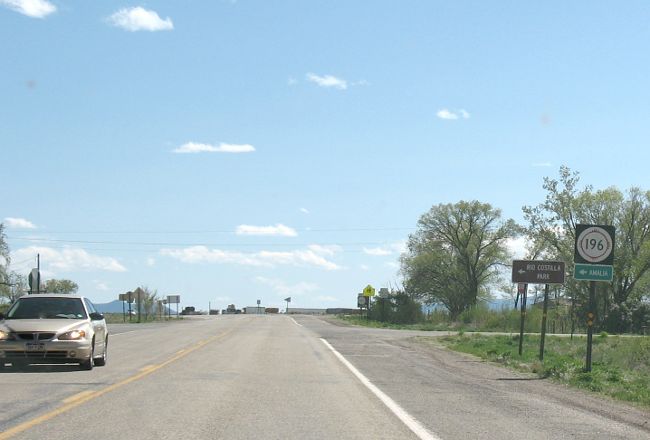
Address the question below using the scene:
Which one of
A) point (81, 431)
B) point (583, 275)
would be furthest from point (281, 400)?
point (583, 275)

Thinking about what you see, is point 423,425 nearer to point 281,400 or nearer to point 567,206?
point 281,400

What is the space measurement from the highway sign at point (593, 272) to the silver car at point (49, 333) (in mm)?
11001

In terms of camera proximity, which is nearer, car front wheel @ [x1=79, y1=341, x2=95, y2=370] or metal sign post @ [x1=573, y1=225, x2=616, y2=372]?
car front wheel @ [x1=79, y1=341, x2=95, y2=370]

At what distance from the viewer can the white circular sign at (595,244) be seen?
19.7 metres

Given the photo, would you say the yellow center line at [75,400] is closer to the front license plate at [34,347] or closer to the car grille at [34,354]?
the car grille at [34,354]

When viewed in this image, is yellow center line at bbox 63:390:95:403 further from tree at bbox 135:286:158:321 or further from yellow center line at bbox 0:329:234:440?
tree at bbox 135:286:158:321

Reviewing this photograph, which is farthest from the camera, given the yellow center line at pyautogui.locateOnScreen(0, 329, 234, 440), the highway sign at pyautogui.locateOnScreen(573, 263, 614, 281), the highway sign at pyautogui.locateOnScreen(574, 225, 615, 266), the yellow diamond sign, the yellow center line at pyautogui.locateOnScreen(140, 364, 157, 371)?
the yellow diamond sign

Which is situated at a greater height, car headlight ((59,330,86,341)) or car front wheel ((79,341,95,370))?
car headlight ((59,330,86,341))

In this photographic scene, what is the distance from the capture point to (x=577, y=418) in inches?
475

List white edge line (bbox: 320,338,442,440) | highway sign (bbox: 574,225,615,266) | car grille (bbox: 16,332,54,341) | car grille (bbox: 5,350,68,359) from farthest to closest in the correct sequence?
highway sign (bbox: 574,225,615,266), car grille (bbox: 16,332,54,341), car grille (bbox: 5,350,68,359), white edge line (bbox: 320,338,442,440)

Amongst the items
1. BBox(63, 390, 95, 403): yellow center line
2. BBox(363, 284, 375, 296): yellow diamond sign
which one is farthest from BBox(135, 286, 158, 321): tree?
BBox(63, 390, 95, 403): yellow center line

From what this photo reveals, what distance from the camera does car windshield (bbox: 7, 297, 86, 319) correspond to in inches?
705

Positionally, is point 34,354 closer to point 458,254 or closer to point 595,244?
point 595,244

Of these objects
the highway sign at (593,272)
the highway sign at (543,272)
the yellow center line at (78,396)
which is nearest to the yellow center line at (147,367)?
the yellow center line at (78,396)
